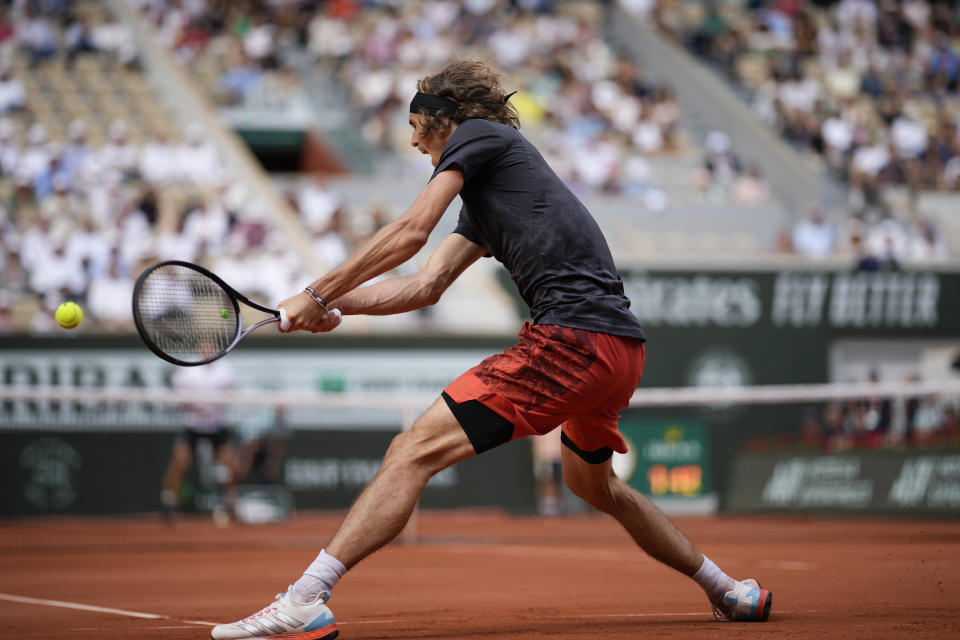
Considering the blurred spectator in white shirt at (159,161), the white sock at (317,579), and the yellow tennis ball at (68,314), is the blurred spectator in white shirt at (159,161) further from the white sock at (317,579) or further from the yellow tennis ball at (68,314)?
the white sock at (317,579)

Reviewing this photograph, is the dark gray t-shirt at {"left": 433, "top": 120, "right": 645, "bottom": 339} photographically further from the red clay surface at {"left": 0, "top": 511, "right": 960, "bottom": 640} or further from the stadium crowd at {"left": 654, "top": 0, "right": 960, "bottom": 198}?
the stadium crowd at {"left": 654, "top": 0, "right": 960, "bottom": 198}

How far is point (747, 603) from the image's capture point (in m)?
5.14

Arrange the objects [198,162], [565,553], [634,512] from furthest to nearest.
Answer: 1. [198,162]
2. [565,553]
3. [634,512]

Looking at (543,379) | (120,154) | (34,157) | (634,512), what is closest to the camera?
(543,379)

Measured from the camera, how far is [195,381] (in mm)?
14477

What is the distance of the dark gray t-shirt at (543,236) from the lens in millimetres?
4660

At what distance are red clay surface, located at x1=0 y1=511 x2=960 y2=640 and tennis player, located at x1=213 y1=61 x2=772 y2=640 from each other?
70cm

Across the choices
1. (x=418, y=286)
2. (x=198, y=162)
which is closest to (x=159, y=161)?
(x=198, y=162)

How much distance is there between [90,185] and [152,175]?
3.01 feet

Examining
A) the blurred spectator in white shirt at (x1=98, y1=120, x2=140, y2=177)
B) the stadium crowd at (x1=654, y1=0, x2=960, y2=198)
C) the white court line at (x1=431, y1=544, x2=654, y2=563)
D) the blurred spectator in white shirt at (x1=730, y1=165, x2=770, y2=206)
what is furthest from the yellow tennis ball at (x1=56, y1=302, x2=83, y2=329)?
the stadium crowd at (x1=654, y1=0, x2=960, y2=198)

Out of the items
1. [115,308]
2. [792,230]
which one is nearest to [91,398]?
[115,308]

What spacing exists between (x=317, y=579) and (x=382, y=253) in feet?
3.69

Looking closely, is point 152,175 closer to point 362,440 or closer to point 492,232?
point 362,440

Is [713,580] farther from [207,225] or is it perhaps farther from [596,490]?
[207,225]
